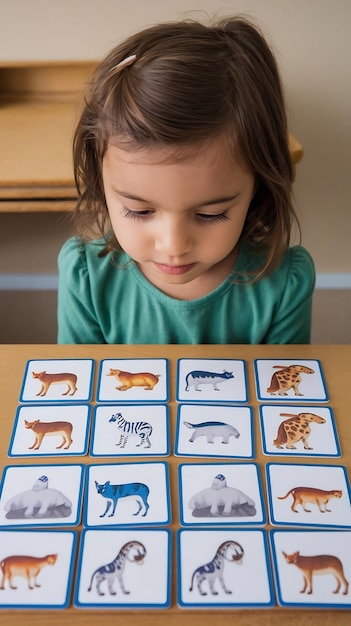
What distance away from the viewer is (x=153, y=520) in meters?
0.61

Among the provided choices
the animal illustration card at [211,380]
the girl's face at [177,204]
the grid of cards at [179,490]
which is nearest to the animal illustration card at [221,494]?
the grid of cards at [179,490]

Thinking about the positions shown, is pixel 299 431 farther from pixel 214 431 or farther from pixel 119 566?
pixel 119 566

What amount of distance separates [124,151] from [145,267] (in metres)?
0.26

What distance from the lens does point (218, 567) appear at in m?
0.56

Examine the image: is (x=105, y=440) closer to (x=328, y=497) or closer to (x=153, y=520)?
(x=153, y=520)

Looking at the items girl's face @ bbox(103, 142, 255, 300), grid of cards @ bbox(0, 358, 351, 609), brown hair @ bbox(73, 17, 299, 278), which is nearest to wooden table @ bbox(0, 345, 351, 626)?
grid of cards @ bbox(0, 358, 351, 609)

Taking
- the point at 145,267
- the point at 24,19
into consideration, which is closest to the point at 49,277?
the point at 24,19

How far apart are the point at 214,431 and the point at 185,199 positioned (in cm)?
25

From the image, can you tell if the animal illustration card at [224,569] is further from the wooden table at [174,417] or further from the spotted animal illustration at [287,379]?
the spotted animal illustration at [287,379]

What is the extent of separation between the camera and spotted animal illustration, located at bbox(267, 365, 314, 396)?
2.52 feet

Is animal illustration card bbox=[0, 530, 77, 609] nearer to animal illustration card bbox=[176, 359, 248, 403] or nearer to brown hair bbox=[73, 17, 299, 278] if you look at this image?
animal illustration card bbox=[176, 359, 248, 403]

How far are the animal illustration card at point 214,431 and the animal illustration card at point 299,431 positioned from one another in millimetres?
19

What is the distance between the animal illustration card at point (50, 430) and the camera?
2.25 ft

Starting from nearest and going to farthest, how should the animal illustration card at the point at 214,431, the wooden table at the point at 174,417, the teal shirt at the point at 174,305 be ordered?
the wooden table at the point at 174,417, the animal illustration card at the point at 214,431, the teal shirt at the point at 174,305
